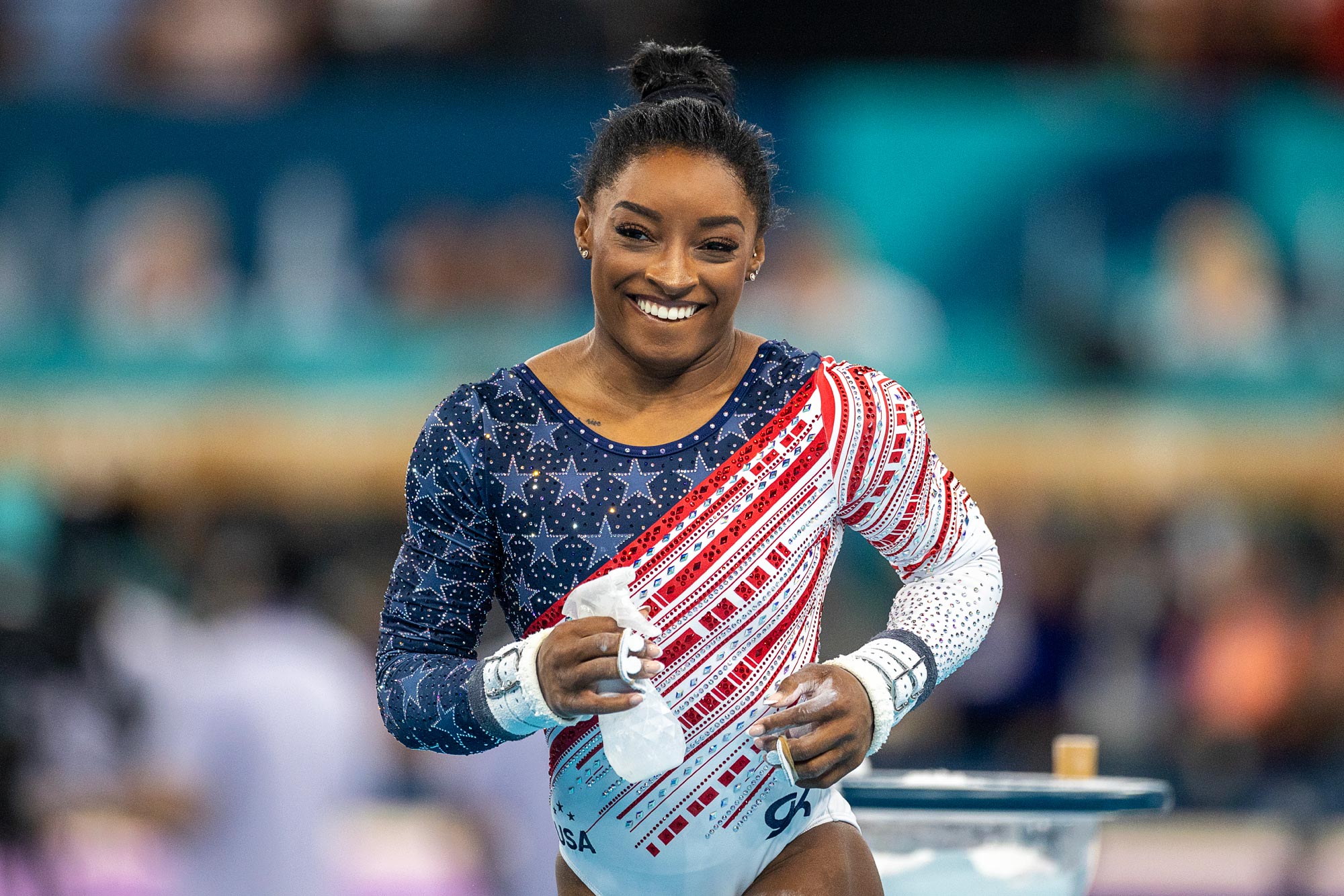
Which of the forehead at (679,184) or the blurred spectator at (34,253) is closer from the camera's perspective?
the forehead at (679,184)

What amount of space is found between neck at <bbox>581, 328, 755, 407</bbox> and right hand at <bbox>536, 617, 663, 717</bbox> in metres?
0.38

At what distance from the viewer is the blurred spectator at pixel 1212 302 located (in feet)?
23.1

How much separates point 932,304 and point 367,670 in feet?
9.20

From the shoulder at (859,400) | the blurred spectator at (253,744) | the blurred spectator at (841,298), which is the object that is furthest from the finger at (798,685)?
the blurred spectator at (841,298)

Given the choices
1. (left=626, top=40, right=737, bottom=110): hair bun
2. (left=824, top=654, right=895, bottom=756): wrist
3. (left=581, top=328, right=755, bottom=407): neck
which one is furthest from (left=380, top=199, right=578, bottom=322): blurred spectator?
(left=824, top=654, right=895, bottom=756): wrist

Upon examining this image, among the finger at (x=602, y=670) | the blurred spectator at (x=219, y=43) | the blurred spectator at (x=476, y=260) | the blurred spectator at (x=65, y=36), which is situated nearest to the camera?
the finger at (x=602, y=670)

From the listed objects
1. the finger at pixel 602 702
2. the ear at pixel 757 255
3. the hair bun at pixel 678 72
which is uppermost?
the hair bun at pixel 678 72

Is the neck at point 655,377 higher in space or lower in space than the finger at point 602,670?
higher

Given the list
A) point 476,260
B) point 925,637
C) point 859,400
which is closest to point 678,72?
point 859,400

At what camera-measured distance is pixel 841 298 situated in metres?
6.92

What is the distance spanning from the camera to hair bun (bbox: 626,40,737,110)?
211cm

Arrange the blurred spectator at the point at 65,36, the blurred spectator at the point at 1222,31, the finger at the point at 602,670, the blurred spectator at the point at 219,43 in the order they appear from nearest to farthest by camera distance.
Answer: the finger at the point at 602,670
the blurred spectator at the point at 219,43
the blurred spectator at the point at 65,36
the blurred spectator at the point at 1222,31

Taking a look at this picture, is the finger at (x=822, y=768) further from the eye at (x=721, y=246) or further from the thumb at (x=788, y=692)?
the eye at (x=721, y=246)

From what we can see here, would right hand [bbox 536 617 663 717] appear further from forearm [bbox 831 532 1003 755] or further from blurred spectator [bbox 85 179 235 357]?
blurred spectator [bbox 85 179 235 357]
